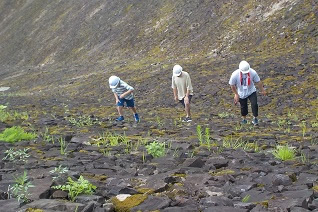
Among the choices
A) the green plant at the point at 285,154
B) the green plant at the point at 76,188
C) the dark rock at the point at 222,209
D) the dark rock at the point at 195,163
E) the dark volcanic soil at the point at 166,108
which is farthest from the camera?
the green plant at the point at 285,154

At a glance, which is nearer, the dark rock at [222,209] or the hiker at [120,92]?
the dark rock at [222,209]

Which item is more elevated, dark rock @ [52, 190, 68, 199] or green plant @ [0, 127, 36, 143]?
green plant @ [0, 127, 36, 143]

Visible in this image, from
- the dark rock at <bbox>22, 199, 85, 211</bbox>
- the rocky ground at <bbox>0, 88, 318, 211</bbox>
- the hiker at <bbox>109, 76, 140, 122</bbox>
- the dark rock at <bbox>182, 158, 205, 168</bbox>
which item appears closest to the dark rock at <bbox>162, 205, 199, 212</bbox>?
the rocky ground at <bbox>0, 88, 318, 211</bbox>

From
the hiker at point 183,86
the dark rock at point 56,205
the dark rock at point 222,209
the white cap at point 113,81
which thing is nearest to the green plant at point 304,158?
the dark rock at point 222,209

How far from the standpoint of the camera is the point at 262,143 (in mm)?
8211

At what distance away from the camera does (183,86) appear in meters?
13.1

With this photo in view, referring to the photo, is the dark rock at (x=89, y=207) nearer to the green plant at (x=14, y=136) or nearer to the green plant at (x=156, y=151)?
the green plant at (x=156, y=151)

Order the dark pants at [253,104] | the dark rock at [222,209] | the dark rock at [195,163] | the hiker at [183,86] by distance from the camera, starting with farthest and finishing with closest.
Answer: the hiker at [183,86] < the dark pants at [253,104] < the dark rock at [195,163] < the dark rock at [222,209]

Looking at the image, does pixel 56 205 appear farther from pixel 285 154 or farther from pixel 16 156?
pixel 285 154

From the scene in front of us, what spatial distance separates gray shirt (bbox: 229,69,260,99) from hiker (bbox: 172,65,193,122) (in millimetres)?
1593

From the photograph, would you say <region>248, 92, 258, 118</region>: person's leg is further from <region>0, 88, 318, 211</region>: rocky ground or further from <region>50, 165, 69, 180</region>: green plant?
<region>50, 165, 69, 180</region>: green plant

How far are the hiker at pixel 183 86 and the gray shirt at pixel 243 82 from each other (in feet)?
5.23

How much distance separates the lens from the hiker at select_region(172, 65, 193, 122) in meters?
12.9

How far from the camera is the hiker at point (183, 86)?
1290 centimetres
